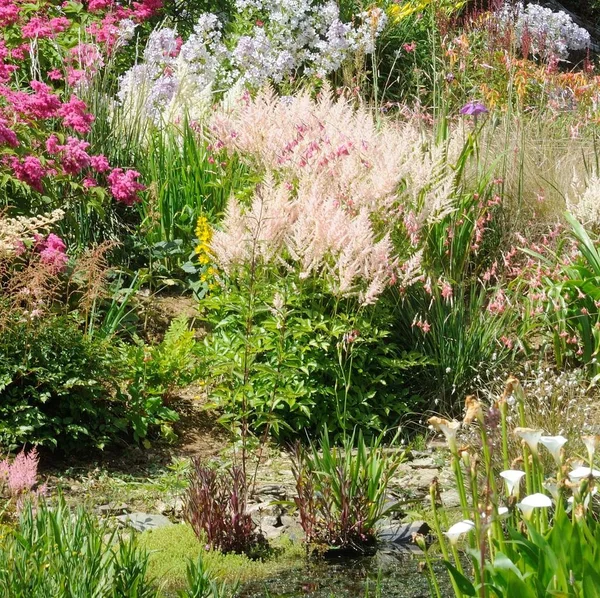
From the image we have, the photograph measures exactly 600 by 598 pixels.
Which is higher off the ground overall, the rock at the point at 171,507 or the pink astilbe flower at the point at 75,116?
the pink astilbe flower at the point at 75,116

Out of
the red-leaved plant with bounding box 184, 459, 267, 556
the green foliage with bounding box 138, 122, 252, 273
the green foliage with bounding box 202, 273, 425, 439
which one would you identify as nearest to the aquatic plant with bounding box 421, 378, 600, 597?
the red-leaved plant with bounding box 184, 459, 267, 556

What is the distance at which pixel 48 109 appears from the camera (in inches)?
239

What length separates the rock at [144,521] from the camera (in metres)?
4.58

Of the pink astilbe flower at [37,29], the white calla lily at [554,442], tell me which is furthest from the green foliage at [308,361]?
the white calla lily at [554,442]

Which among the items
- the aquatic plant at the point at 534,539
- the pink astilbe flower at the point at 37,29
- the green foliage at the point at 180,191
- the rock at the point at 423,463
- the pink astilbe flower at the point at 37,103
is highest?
the pink astilbe flower at the point at 37,29

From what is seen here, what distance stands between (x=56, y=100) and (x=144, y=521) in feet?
9.16

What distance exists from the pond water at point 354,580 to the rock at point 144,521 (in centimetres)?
72

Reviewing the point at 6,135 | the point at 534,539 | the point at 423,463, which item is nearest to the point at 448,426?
the point at 534,539

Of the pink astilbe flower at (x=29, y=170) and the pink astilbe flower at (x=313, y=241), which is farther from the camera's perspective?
the pink astilbe flower at (x=29, y=170)

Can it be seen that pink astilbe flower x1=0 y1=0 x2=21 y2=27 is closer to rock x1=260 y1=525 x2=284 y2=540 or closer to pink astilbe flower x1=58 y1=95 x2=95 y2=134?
pink astilbe flower x1=58 y1=95 x2=95 y2=134

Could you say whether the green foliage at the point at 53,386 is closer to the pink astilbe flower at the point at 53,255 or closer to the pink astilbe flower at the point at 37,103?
the pink astilbe flower at the point at 53,255

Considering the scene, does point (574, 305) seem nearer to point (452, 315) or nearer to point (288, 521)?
point (452, 315)

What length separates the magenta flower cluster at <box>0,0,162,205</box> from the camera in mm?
6066

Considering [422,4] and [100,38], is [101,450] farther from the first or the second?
[422,4]
